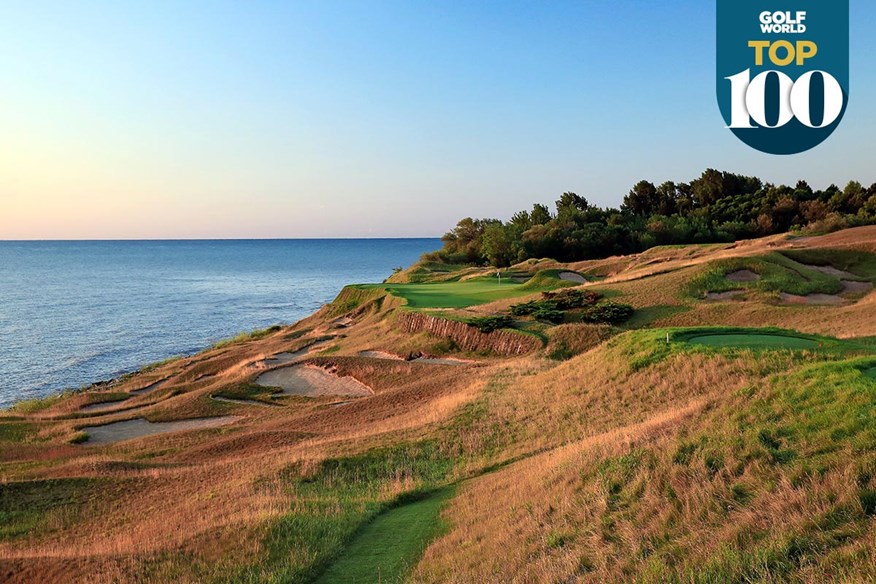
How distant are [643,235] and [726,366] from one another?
224ft

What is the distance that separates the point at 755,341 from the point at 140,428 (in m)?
24.4

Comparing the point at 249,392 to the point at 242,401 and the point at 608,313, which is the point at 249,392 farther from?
the point at 608,313

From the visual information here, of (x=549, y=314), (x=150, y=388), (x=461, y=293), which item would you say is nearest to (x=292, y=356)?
(x=150, y=388)

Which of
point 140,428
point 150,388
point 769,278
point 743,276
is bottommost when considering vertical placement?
point 150,388

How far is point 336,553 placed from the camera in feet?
31.6

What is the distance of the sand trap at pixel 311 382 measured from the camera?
2803 centimetres

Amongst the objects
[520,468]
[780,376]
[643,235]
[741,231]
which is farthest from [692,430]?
[741,231]

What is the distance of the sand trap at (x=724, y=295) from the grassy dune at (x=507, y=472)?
3.09 meters

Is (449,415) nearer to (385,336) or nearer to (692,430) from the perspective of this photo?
(692,430)

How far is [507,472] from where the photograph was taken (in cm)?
1317

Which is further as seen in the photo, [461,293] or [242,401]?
[461,293]

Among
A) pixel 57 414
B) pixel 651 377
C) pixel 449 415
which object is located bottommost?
pixel 57 414

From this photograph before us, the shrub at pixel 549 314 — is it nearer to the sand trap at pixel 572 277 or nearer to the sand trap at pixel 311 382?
the sand trap at pixel 311 382

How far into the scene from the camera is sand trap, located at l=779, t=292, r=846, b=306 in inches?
1231
